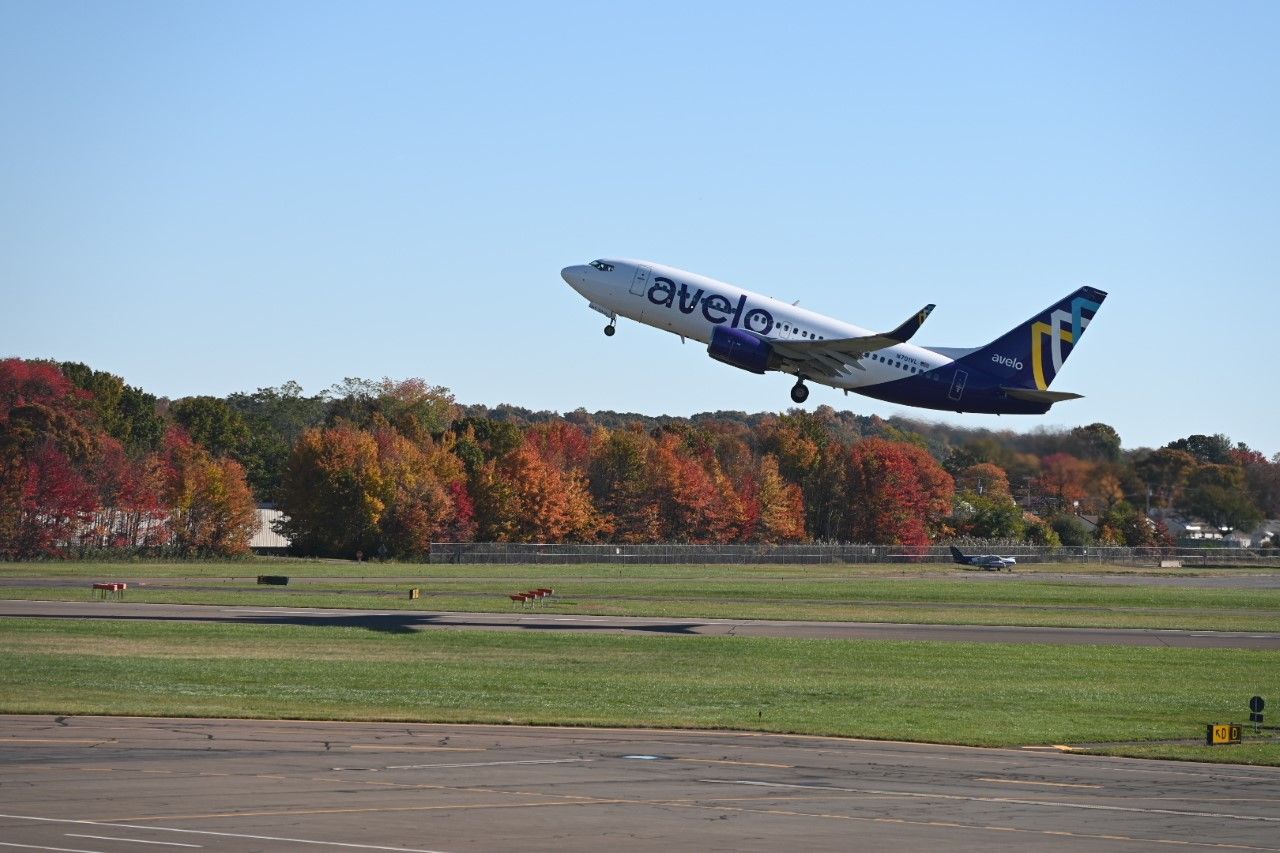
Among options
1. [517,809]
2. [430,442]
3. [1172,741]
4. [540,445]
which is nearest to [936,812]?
[517,809]

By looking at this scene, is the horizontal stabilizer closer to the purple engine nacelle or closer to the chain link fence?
the purple engine nacelle

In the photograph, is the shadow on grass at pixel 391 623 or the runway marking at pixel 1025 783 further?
the shadow on grass at pixel 391 623

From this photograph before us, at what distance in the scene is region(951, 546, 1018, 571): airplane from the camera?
13212cm

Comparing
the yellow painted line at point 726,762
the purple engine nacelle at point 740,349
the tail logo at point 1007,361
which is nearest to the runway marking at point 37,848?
the yellow painted line at point 726,762

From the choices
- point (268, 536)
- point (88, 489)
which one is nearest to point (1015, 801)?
point (88, 489)

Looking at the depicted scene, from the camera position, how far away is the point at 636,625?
208ft

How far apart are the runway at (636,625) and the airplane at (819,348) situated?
399 inches

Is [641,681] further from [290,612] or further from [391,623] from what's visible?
[290,612]

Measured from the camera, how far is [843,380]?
65312mm

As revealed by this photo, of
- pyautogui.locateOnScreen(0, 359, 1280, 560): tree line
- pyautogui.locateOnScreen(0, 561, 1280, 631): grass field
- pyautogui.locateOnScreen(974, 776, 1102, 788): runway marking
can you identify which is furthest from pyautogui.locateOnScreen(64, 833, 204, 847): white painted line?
pyautogui.locateOnScreen(0, 359, 1280, 560): tree line

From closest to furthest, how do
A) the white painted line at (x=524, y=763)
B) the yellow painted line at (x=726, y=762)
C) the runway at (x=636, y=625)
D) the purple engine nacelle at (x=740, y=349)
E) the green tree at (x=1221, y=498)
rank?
the white painted line at (x=524, y=763)
the yellow painted line at (x=726, y=762)
the runway at (x=636, y=625)
the purple engine nacelle at (x=740, y=349)
the green tree at (x=1221, y=498)

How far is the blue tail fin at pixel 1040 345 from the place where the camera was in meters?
65.5

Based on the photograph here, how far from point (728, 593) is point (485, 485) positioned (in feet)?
219

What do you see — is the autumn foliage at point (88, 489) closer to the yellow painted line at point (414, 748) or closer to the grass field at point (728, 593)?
the grass field at point (728, 593)
